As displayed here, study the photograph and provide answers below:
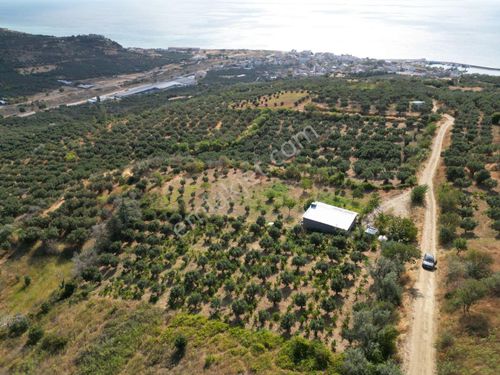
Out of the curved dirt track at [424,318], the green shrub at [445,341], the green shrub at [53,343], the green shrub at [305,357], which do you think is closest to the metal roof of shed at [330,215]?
the curved dirt track at [424,318]

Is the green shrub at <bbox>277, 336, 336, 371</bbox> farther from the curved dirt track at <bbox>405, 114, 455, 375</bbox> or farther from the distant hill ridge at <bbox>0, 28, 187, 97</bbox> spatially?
the distant hill ridge at <bbox>0, 28, 187, 97</bbox>

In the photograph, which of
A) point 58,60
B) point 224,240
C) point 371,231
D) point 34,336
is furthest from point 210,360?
point 58,60

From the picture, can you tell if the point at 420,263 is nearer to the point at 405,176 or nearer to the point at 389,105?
the point at 405,176

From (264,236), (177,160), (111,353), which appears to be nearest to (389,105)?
(177,160)

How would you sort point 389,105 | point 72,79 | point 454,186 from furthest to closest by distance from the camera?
1. point 72,79
2. point 389,105
3. point 454,186

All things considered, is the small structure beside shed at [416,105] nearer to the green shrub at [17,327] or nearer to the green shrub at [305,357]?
the green shrub at [305,357]

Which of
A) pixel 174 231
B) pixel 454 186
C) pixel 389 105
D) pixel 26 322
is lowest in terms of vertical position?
pixel 26 322

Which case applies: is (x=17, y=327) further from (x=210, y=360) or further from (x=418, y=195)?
(x=418, y=195)
